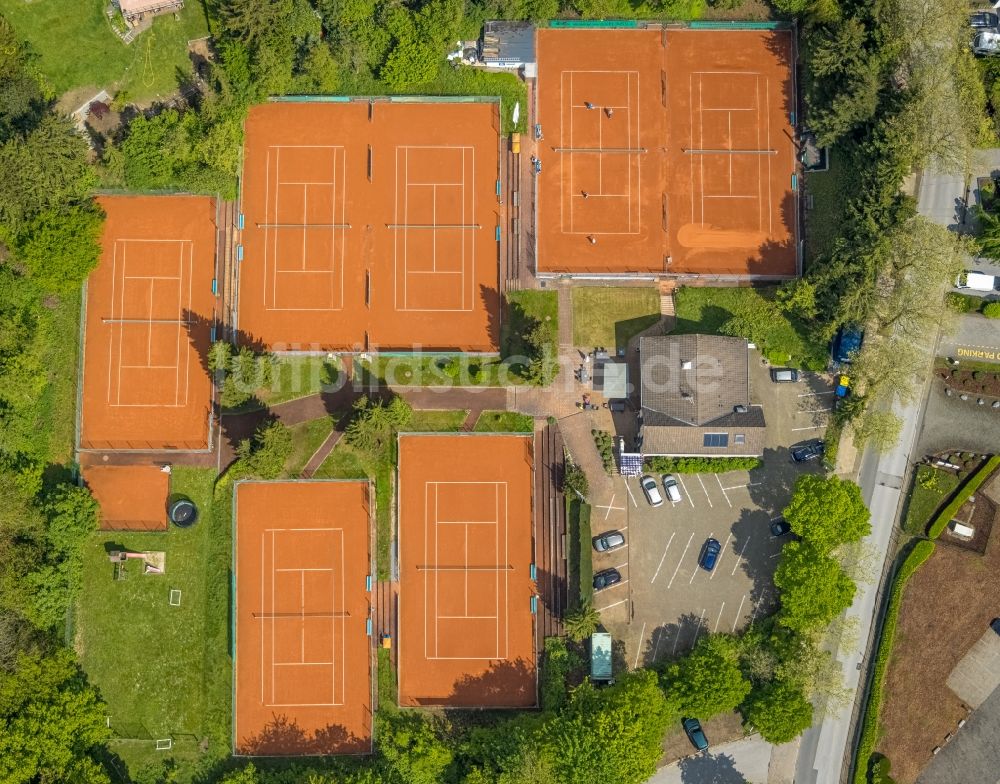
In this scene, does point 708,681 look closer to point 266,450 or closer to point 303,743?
point 303,743

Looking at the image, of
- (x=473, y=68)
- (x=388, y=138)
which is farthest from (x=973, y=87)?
(x=388, y=138)

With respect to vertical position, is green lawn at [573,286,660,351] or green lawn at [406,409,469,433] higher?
green lawn at [573,286,660,351]

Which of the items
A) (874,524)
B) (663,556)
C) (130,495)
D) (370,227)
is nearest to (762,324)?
(874,524)

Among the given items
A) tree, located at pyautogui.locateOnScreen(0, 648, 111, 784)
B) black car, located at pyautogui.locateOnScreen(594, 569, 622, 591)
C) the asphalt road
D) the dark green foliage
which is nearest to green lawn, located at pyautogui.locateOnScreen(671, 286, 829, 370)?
the asphalt road

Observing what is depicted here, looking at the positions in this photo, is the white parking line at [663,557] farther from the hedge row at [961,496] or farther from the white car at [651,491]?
the hedge row at [961,496]

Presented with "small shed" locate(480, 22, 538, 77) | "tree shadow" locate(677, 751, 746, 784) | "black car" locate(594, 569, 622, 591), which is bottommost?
"tree shadow" locate(677, 751, 746, 784)

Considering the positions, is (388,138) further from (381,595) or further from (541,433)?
(381,595)

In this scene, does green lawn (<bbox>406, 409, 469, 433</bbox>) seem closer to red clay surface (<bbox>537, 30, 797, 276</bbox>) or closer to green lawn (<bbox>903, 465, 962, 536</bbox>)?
red clay surface (<bbox>537, 30, 797, 276</bbox>)
